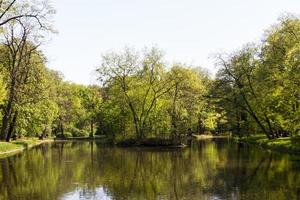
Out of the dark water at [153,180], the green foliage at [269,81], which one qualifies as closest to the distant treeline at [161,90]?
the green foliage at [269,81]

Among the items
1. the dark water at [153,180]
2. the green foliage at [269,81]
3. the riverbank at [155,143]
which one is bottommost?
the dark water at [153,180]

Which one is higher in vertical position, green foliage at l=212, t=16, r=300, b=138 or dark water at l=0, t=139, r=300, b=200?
green foliage at l=212, t=16, r=300, b=138

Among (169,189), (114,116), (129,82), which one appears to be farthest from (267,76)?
(169,189)

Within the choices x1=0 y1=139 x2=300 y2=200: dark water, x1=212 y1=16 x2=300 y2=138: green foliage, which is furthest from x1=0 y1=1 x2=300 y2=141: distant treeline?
x1=0 y1=139 x2=300 y2=200: dark water

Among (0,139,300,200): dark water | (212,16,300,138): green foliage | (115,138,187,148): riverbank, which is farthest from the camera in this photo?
(115,138,187,148): riverbank

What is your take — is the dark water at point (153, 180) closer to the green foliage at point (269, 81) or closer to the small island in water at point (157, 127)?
the small island in water at point (157, 127)

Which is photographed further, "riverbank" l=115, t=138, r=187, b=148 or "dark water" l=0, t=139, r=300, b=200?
"riverbank" l=115, t=138, r=187, b=148

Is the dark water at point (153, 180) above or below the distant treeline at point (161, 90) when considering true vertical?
below

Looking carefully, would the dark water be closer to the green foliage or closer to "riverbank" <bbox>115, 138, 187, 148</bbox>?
the green foliage

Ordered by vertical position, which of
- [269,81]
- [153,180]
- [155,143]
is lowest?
[153,180]

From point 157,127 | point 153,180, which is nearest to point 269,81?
point 157,127

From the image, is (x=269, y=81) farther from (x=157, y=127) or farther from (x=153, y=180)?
(x=153, y=180)

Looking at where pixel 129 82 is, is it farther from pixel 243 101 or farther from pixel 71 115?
pixel 71 115

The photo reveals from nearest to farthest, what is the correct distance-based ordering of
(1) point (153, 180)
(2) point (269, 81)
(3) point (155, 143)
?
(1) point (153, 180) < (2) point (269, 81) < (3) point (155, 143)
